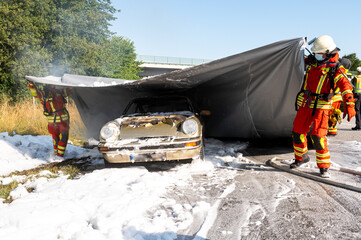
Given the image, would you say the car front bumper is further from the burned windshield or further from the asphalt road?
the burned windshield

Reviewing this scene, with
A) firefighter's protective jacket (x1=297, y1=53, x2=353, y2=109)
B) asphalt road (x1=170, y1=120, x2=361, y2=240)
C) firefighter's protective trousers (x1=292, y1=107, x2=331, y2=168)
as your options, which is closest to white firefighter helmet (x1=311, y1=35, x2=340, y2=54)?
firefighter's protective jacket (x1=297, y1=53, x2=353, y2=109)

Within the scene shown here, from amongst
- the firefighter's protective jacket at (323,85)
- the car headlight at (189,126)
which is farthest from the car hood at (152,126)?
the firefighter's protective jacket at (323,85)

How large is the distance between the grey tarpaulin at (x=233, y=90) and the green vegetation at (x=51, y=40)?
35.4 feet

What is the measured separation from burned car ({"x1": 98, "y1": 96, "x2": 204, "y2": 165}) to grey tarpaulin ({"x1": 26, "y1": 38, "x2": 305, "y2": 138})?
3.09 feet

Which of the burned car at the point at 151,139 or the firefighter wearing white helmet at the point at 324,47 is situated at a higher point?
the firefighter wearing white helmet at the point at 324,47

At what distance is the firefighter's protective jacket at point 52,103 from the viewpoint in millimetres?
4957

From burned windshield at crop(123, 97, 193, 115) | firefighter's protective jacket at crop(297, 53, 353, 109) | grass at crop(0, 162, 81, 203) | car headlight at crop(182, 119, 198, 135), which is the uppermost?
firefighter's protective jacket at crop(297, 53, 353, 109)

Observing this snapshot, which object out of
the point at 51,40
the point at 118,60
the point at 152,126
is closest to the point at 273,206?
the point at 152,126

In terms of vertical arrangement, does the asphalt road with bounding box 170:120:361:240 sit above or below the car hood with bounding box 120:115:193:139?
below

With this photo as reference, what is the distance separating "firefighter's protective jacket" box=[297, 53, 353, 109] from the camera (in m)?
3.11

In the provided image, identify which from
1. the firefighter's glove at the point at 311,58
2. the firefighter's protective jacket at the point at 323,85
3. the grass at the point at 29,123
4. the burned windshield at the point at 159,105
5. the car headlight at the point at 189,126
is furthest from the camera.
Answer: the grass at the point at 29,123

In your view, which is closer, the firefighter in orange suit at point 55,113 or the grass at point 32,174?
the grass at point 32,174

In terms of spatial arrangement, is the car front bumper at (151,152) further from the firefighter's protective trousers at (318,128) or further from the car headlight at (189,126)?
the firefighter's protective trousers at (318,128)

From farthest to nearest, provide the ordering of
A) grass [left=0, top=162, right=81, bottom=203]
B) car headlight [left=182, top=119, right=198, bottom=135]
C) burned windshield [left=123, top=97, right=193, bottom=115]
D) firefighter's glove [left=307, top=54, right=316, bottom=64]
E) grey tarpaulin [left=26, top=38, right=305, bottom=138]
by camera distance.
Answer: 1. burned windshield [left=123, top=97, right=193, bottom=115]
2. grey tarpaulin [left=26, top=38, right=305, bottom=138]
3. car headlight [left=182, top=119, right=198, bottom=135]
4. firefighter's glove [left=307, top=54, right=316, bottom=64]
5. grass [left=0, top=162, right=81, bottom=203]
